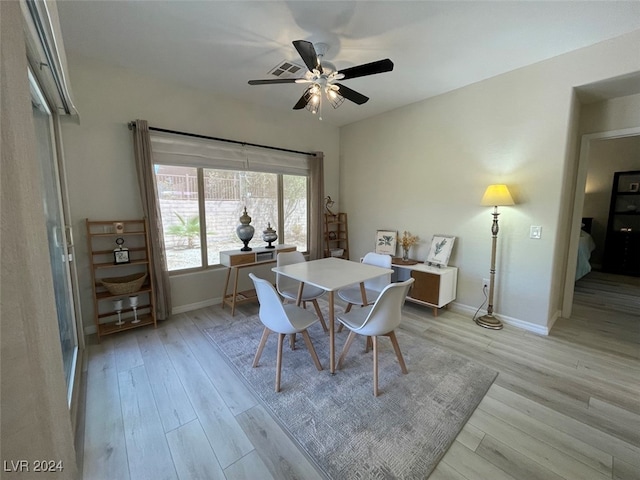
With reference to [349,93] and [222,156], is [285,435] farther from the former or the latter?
[222,156]

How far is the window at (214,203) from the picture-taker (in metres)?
3.23

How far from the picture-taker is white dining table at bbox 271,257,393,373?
6.88 feet

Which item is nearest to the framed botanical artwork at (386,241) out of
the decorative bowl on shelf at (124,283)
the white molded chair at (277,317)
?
the white molded chair at (277,317)

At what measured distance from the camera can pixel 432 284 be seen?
3.23m

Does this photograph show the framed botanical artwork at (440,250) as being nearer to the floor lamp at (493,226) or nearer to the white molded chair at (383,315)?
the floor lamp at (493,226)

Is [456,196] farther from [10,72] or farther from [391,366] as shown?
[10,72]

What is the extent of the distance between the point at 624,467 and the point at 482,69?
3.37 metres

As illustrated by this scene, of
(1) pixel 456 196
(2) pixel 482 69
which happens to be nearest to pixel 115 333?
(1) pixel 456 196

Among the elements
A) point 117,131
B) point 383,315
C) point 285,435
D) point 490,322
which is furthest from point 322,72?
point 490,322

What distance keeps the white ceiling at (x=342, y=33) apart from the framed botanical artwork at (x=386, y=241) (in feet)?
6.83

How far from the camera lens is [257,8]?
1914mm

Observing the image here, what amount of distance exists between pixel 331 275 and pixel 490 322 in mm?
2068

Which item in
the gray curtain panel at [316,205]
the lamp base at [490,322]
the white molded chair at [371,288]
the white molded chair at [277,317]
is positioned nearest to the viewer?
the white molded chair at [277,317]

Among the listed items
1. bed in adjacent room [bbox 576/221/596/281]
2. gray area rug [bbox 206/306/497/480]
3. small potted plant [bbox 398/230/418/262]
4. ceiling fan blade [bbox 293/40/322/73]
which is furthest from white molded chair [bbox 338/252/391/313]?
bed in adjacent room [bbox 576/221/596/281]
